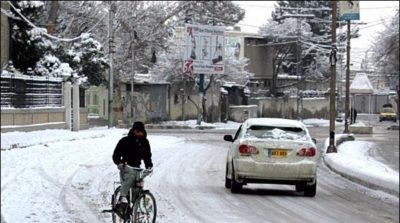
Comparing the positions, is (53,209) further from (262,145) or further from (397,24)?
(397,24)

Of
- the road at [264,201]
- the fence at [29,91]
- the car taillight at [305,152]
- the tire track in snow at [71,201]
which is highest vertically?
the fence at [29,91]

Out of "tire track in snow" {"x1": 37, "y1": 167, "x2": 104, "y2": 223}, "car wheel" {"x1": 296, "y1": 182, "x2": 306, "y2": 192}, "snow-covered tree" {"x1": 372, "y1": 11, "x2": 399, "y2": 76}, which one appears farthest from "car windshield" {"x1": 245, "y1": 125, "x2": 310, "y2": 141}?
"snow-covered tree" {"x1": 372, "y1": 11, "x2": 399, "y2": 76}

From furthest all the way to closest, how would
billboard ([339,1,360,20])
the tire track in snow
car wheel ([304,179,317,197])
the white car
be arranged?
1. billboard ([339,1,360,20])
2. car wheel ([304,179,317,197])
3. the white car
4. the tire track in snow

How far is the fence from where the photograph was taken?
21.4m

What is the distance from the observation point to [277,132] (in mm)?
14148

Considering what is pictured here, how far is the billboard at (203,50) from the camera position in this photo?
157 ft

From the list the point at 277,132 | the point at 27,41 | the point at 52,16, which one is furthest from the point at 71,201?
the point at 52,16

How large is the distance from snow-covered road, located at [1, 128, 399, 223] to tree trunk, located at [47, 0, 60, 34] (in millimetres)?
14245

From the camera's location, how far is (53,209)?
36.0ft

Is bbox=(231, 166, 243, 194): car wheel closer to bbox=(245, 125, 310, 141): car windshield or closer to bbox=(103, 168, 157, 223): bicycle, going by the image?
bbox=(245, 125, 310, 141): car windshield

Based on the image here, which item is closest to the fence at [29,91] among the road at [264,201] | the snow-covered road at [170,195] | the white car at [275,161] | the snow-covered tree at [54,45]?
the snow-covered road at [170,195]

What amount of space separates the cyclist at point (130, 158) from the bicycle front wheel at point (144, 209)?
0.11 meters

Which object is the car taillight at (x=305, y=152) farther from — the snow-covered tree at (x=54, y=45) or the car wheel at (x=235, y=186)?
the snow-covered tree at (x=54, y=45)

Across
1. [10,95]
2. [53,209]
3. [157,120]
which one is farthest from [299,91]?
[53,209]
